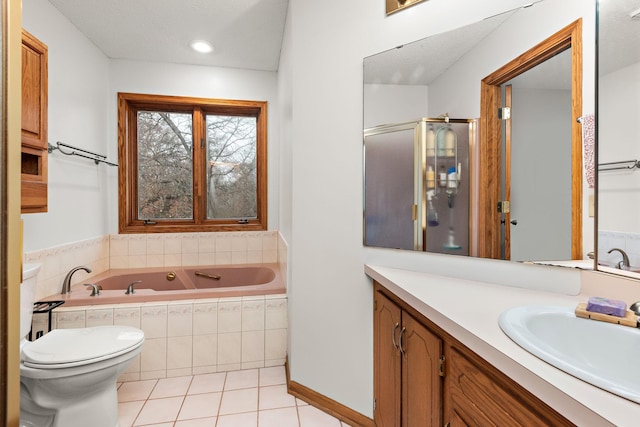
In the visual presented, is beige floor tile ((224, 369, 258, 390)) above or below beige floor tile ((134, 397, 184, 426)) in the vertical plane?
above

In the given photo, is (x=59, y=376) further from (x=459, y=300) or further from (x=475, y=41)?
(x=475, y=41)

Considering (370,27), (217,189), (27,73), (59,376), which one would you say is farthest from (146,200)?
A: (370,27)

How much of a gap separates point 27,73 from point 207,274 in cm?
196

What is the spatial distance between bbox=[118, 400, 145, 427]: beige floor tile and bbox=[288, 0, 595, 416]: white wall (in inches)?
35.4

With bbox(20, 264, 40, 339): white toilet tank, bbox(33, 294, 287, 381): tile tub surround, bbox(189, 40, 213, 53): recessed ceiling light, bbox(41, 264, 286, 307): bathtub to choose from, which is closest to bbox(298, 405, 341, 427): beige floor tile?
bbox(33, 294, 287, 381): tile tub surround

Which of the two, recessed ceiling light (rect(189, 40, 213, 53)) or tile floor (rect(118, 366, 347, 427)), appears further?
recessed ceiling light (rect(189, 40, 213, 53))

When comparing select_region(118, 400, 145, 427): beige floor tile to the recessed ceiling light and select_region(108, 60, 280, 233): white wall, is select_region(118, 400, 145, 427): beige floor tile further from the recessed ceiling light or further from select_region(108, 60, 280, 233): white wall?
the recessed ceiling light

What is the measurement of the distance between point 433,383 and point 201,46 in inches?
116

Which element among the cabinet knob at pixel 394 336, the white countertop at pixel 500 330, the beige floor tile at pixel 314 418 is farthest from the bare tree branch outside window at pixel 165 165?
the cabinet knob at pixel 394 336

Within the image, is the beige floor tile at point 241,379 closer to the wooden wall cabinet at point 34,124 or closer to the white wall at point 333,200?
the white wall at point 333,200

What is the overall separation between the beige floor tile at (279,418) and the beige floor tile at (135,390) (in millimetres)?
764

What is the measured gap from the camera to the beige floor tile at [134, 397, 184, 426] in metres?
1.72

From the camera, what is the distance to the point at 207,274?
301 cm

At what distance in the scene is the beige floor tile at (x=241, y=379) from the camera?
2.05m
